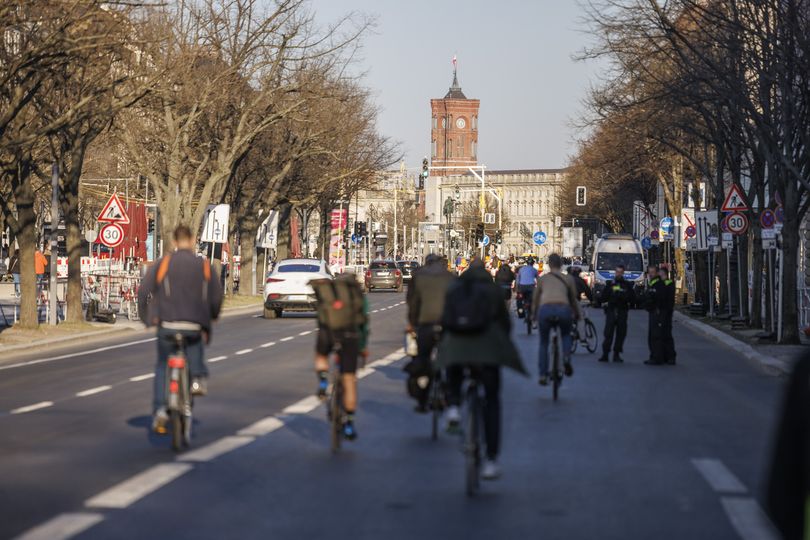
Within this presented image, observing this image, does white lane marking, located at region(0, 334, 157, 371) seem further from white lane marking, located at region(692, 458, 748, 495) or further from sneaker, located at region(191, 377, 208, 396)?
white lane marking, located at region(692, 458, 748, 495)

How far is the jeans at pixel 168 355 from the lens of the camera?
1164cm

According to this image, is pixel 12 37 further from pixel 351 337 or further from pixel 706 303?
pixel 706 303

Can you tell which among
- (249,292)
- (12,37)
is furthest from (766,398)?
(249,292)

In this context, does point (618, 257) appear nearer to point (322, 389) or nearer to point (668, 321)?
point (668, 321)

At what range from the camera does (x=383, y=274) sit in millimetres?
76375

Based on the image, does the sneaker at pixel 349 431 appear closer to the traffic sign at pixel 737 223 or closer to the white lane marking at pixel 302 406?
the white lane marking at pixel 302 406

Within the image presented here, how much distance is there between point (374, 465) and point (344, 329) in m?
1.31

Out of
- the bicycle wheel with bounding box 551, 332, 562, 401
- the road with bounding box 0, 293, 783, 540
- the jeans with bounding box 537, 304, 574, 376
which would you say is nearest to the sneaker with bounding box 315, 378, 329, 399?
the road with bounding box 0, 293, 783, 540

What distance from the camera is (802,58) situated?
2586 cm

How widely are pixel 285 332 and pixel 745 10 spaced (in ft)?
42.9

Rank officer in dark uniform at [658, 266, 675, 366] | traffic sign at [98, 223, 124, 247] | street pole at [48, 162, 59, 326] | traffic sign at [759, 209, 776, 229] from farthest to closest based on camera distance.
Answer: traffic sign at [98, 223, 124, 247], street pole at [48, 162, 59, 326], traffic sign at [759, 209, 776, 229], officer in dark uniform at [658, 266, 675, 366]

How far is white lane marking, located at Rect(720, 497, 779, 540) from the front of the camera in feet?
26.6

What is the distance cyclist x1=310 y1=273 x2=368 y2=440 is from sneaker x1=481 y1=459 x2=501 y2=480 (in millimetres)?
2062

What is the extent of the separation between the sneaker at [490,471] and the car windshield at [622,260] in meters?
52.0
